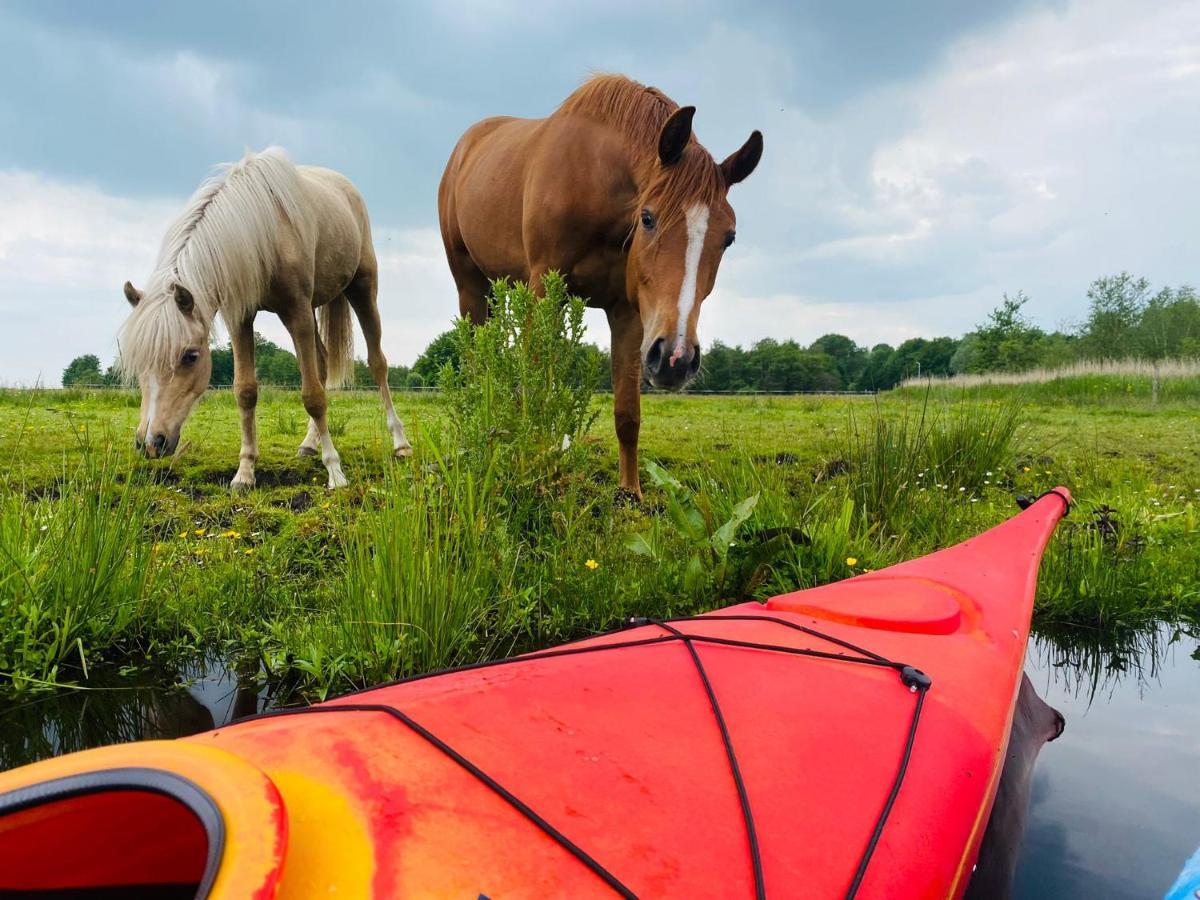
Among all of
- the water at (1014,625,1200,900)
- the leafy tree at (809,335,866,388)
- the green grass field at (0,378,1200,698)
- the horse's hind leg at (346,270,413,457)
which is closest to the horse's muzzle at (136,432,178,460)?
the green grass field at (0,378,1200,698)

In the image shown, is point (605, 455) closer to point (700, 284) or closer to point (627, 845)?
point (700, 284)

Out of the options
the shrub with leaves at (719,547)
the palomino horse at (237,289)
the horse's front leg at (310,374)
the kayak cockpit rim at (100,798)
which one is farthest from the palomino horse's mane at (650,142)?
the kayak cockpit rim at (100,798)

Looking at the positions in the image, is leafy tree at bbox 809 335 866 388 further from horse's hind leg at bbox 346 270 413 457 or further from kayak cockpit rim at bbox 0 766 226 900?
kayak cockpit rim at bbox 0 766 226 900

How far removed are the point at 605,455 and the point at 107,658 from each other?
4.01m

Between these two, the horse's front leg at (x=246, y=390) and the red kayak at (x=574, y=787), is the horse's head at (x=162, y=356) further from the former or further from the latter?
the red kayak at (x=574, y=787)

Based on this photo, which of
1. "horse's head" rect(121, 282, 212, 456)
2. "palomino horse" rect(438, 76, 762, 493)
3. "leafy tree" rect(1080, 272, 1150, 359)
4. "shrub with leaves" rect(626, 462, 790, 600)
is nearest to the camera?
"shrub with leaves" rect(626, 462, 790, 600)

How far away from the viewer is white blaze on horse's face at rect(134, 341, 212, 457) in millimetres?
3975

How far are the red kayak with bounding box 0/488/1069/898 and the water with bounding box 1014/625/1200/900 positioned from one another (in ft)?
1.31

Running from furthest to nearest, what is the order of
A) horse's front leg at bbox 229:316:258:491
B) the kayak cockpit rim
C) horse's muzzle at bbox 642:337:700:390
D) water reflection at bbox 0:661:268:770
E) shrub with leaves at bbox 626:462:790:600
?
horse's front leg at bbox 229:316:258:491 < horse's muzzle at bbox 642:337:700:390 < shrub with leaves at bbox 626:462:790:600 < water reflection at bbox 0:661:268:770 < the kayak cockpit rim

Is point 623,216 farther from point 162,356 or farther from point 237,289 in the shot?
point 162,356

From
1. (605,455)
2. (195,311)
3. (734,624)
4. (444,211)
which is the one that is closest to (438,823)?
(734,624)

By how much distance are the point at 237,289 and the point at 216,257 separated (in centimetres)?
22

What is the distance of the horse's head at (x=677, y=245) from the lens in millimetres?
3248

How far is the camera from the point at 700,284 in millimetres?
3344
